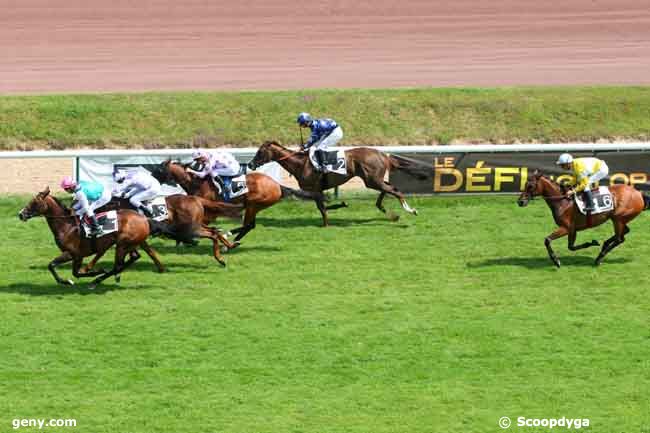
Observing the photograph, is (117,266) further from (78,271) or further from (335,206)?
(335,206)

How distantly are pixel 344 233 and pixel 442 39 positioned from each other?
510 inches

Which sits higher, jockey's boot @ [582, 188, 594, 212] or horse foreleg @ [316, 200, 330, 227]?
jockey's boot @ [582, 188, 594, 212]

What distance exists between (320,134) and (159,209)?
376 centimetres

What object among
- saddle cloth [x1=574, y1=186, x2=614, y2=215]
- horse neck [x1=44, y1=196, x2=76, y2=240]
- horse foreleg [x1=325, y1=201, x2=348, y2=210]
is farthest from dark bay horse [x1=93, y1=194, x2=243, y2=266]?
saddle cloth [x1=574, y1=186, x2=614, y2=215]

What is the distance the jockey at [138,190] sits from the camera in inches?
612

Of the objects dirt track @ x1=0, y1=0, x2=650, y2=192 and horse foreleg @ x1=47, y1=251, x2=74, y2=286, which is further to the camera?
dirt track @ x1=0, y1=0, x2=650, y2=192

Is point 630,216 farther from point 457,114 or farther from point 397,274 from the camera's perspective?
point 457,114

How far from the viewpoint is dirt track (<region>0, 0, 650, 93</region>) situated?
26469mm

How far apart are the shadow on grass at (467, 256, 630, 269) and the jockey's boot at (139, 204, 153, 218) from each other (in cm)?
409

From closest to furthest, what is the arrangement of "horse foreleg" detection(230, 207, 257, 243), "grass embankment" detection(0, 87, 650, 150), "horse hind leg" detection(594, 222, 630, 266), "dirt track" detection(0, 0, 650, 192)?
1. "horse hind leg" detection(594, 222, 630, 266)
2. "horse foreleg" detection(230, 207, 257, 243)
3. "grass embankment" detection(0, 87, 650, 150)
4. "dirt track" detection(0, 0, 650, 192)

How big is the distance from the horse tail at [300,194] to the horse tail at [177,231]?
1970mm

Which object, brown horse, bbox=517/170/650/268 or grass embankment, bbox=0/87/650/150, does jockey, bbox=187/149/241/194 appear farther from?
grass embankment, bbox=0/87/650/150

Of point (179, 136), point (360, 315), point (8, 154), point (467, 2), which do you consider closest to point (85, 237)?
point (360, 315)

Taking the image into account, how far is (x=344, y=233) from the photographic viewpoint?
1781cm
